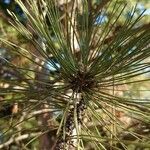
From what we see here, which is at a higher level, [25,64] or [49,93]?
[25,64]

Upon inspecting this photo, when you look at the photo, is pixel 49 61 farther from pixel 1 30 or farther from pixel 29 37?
pixel 1 30

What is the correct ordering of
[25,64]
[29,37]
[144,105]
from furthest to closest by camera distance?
[25,64], [29,37], [144,105]

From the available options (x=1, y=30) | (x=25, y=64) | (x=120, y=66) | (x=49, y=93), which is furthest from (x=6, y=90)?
(x=1, y=30)

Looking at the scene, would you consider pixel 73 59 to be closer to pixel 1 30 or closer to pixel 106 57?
pixel 106 57

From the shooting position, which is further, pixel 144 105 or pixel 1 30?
pixel 1 30

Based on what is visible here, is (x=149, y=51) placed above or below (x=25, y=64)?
below

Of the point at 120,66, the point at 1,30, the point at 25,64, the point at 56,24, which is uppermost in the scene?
the point at 1,30

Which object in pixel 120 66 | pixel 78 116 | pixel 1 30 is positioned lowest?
pixel 78 116

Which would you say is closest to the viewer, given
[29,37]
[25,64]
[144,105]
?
[144,105]

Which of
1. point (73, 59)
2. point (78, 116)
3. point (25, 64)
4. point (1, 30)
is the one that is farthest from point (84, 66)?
point (1, 30)
